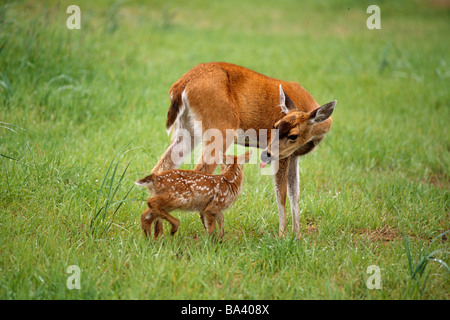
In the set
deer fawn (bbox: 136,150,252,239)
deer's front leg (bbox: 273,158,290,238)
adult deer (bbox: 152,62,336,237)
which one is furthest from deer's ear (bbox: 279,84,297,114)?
deer fawn (bbox: 136,150,252,239)

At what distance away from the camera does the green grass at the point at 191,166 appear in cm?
384

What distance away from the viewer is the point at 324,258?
421 cm

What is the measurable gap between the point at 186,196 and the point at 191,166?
204 centimetres

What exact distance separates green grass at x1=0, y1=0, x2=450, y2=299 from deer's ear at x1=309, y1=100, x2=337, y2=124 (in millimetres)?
1002

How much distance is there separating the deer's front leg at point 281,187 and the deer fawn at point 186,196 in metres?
0.51

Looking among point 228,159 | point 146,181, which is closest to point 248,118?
point 228,159

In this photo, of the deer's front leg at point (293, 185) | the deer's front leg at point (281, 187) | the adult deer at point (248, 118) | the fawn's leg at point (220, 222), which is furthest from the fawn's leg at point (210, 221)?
the deer's front leg at point (293, 185)

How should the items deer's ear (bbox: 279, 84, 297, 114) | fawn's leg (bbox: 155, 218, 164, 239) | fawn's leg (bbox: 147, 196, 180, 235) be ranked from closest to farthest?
fawn's leg (bbox: 147, 196, 180, 235), fawn's leg (bbox: 155, 218, 164, 239), deer's ear (bbox: 279, 84, 297, 114)

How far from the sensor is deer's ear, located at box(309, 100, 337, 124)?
178 inches

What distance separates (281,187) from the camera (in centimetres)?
483

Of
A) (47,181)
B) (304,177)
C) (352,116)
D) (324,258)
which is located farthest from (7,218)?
(352,116)

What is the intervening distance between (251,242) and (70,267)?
1517 mm

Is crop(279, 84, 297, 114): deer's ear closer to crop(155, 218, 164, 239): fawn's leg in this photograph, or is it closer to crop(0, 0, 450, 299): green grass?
crop(0, 0, 450, 299): green grass

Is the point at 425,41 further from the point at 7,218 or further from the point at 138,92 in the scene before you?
the point at 7,218
